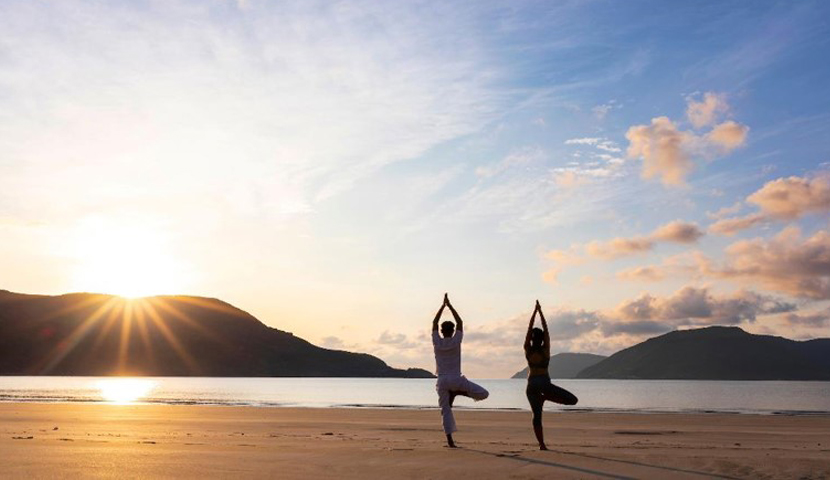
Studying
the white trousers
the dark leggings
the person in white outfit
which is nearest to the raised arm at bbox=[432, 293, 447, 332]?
the person in white outfit

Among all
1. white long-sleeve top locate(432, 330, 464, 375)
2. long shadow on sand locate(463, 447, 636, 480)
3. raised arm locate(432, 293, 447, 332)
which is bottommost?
long shadow on sand locate(463, 447, 636, 480)

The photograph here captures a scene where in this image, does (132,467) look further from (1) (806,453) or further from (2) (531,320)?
(1) (806,453)

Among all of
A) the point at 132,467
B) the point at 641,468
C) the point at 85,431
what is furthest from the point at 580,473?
the point at 85,431

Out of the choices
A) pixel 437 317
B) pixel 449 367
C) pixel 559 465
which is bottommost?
pixel 559 465

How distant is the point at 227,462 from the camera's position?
12797 mm

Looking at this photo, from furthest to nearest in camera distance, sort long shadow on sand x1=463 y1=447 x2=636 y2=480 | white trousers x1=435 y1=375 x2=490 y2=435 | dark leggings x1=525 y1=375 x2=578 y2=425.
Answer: white trousers x1=435 y1=375 x2=490 y2=435
dark leggings x1=525 y1=375 x2=578 y2=425
long shadow on sand x1=463 y1=447 x2=636 y2=480

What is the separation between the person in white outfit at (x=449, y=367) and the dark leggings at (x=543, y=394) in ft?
3.06

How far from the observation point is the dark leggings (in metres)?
14.7

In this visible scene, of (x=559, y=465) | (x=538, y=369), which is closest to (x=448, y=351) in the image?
(x=538, y=369)

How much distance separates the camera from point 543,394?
48.8 feet

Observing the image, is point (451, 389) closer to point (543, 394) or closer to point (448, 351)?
point (448, 351)

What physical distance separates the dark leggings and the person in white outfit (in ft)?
3.06

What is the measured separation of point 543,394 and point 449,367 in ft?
6.28

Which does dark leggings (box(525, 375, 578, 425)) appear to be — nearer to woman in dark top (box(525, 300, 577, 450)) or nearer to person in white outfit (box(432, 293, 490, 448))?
woman in dark top (box(525, 300, 577, 450))
